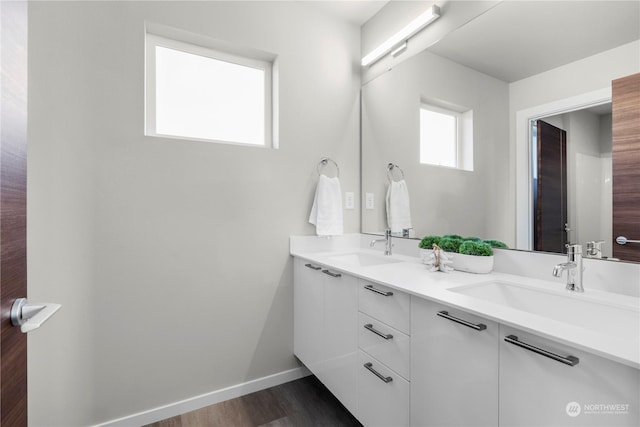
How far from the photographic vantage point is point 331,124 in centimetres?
217

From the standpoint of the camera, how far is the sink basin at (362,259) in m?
1.89

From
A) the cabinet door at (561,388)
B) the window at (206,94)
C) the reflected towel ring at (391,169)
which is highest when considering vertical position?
the window at (206,94)

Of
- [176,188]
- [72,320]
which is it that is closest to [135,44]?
[176,188]

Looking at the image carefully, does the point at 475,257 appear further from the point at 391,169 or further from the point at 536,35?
the point at 536,35

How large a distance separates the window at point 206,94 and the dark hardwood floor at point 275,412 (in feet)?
5.18

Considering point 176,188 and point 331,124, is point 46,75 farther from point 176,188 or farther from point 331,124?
point 331,124

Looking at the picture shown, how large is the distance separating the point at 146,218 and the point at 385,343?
134cm

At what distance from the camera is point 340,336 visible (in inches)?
58.8

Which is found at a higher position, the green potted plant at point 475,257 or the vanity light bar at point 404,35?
the vanity light bar at point 404,35

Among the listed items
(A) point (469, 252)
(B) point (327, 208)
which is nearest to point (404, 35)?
(B) point (327, 208)

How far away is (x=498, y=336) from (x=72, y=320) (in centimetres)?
180

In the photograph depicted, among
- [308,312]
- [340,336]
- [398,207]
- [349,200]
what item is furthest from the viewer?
[349,200]

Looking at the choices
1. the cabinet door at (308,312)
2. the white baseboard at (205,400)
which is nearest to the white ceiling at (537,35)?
the cabinet door at (308,312)

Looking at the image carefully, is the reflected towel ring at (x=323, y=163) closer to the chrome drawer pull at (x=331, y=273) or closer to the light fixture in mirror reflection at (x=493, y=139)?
the light fixture in mirror reflection at (x=493, y=139)
